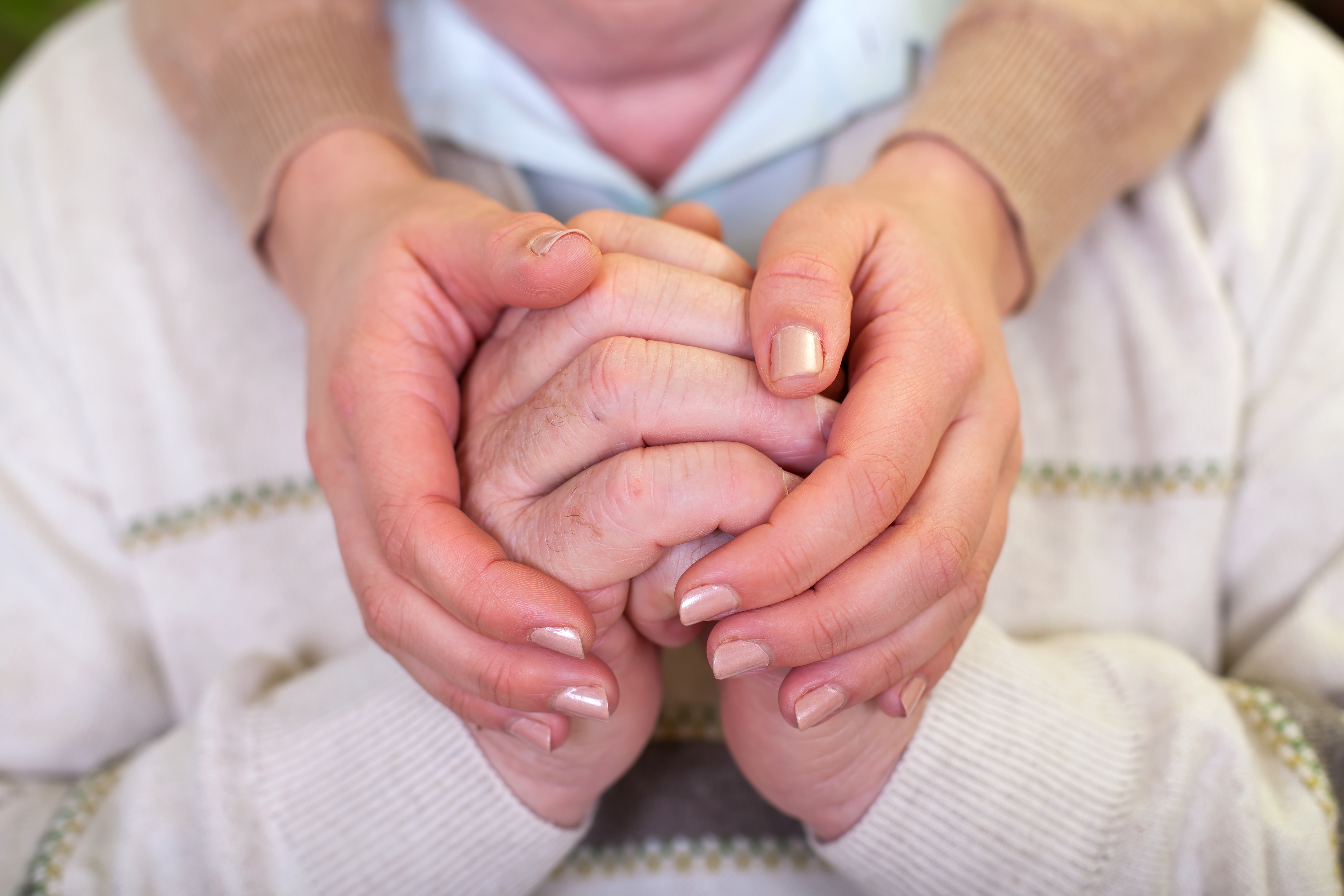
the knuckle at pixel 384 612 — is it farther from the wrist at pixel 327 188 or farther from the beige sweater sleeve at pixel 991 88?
the beige sweater sleeve at pixel 991 88

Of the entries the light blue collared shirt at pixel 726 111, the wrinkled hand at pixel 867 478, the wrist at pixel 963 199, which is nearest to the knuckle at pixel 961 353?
the wrinkled hand at pixel 867 478

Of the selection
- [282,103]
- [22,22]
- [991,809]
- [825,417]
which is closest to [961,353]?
[825,417]

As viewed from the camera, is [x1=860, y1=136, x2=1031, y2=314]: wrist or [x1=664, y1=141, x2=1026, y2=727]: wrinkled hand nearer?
[x1=664, y1=141, x2=1026, y2=727]: wrinkled hand

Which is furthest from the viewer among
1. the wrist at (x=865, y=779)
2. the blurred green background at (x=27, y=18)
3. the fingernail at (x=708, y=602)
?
the blurred green background at (x=27, y=18)

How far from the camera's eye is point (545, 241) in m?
0.48

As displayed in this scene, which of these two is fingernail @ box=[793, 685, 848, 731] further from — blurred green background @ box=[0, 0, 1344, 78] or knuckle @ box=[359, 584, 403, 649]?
blurred green background @ box=[0, 0, 1344, 78]

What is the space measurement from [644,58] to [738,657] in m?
0.52

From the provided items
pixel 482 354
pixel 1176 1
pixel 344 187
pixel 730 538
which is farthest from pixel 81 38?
pixel 1176 1

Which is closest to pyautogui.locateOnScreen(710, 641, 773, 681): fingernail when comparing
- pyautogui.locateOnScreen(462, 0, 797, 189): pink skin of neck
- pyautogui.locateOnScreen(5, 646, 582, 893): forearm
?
pyautogui.locateOnScreen(5, 646, 582, 893): forearm

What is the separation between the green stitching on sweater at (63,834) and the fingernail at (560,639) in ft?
1.28

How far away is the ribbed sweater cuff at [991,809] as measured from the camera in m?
0.58

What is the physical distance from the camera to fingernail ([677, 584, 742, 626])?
1.51ft

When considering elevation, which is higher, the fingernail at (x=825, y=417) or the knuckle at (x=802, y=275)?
the knuckle at (x=802, y=275)

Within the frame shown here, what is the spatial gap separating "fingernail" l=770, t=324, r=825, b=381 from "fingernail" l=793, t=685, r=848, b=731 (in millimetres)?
167
